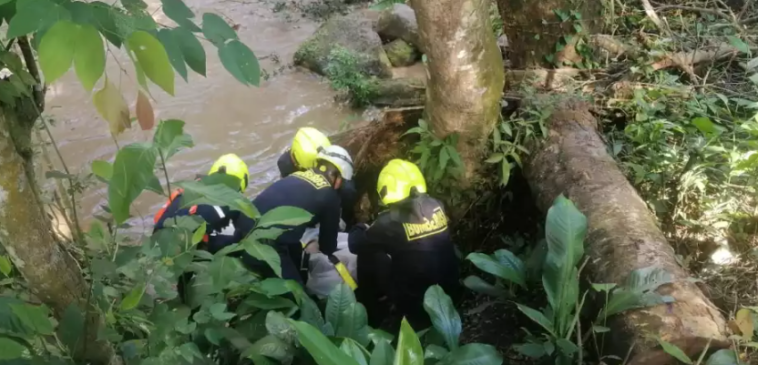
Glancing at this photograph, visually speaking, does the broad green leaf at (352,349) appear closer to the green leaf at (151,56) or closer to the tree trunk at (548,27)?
the green leaf at (151,56)

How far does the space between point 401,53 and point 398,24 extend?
0.51 m

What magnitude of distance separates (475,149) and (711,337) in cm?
200

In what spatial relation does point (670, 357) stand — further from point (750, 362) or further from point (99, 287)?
point (99, 287)

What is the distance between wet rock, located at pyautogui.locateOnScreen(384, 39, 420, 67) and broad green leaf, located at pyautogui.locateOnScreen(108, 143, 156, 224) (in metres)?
7.01

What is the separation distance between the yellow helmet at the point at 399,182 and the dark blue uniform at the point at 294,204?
1.13 ft

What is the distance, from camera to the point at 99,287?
5.41 ft

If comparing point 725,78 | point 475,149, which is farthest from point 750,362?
point 725,78

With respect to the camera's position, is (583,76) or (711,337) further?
(583,76)

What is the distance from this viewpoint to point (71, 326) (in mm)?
1447

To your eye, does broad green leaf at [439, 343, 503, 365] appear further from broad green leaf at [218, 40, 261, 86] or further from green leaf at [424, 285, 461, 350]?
broad green leaf at [218, 40, 261, 86]

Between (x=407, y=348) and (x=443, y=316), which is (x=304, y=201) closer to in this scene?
(x=443, y=316)

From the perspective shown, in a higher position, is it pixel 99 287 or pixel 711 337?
pixel 99 287

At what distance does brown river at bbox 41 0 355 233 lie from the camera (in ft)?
19.4

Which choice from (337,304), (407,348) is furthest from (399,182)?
(407,348)
